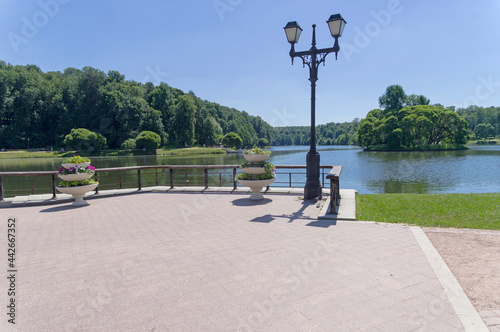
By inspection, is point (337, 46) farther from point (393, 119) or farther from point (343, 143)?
point (343, 143)

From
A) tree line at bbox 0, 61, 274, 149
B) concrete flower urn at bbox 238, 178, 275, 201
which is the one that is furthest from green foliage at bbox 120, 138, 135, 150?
concrete flower urn at bbox 238, 178, 275, 201

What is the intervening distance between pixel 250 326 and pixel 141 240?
3260mm

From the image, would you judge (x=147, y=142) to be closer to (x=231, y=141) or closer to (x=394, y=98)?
(x=231, y=141)

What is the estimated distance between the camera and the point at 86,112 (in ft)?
259

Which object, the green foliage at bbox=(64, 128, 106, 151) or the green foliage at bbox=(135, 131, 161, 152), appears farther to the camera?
Answer: the green foliage at bbox=(135, 131, 161, 152)

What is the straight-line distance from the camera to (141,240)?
512 cm

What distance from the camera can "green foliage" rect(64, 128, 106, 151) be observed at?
63.4 meters

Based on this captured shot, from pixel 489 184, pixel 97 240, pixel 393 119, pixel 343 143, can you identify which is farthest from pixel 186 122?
pixel 343 143

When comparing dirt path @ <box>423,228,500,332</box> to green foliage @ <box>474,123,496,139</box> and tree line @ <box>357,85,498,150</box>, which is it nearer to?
tree line @ <box>357,85,498,150</box>

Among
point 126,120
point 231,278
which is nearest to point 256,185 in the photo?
point 231,278

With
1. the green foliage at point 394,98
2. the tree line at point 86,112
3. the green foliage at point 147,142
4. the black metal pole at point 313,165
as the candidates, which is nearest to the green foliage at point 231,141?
the tree line at point 86,112

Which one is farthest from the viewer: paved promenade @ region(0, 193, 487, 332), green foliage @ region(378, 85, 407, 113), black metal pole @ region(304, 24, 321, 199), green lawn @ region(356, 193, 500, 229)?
green foliage @ region(378, 85, 407, 113)

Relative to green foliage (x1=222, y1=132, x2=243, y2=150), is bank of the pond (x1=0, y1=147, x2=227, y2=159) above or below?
below

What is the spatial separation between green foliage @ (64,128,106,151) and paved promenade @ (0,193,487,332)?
67014 millimetres
